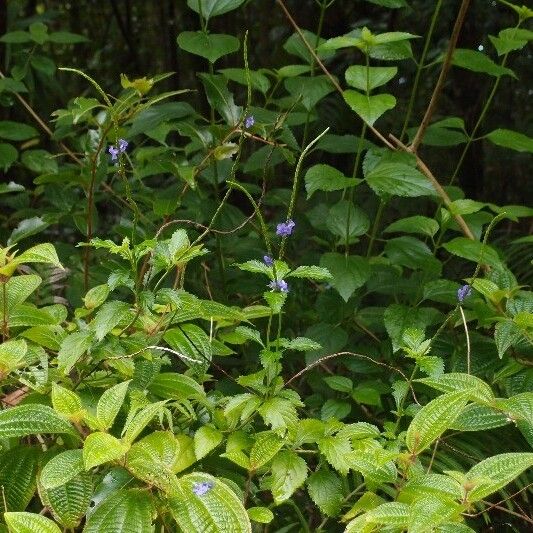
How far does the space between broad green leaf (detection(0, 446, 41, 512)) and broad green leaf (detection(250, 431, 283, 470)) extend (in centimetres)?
29

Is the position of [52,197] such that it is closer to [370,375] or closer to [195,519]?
[370,375]

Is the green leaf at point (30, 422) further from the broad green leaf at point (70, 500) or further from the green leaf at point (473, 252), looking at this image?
the green leaf at point (473, 252)

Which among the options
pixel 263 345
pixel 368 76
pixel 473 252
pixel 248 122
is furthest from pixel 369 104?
pixel 263 345

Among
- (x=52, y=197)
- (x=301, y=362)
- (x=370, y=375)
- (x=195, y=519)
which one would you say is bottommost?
(x=301, y=362)

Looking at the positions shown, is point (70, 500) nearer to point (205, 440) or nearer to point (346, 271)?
point (205, 440)

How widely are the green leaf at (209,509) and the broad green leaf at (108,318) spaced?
229mm

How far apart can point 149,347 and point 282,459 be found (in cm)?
24

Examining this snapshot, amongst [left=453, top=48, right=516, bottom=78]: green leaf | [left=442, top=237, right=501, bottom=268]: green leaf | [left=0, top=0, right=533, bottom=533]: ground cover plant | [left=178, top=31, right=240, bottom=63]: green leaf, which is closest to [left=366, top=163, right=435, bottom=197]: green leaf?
[left=0, top=0, right=533, bottom=533]: ground cover plant

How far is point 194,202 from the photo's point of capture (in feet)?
7.06

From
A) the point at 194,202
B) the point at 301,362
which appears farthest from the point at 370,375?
the point at 194,202

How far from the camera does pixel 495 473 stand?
42.9 inches

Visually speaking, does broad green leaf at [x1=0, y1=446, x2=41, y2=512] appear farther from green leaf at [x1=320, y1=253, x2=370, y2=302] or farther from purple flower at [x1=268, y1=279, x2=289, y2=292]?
green leaf at [x1=320, y1=253, x2=370, y2=302]

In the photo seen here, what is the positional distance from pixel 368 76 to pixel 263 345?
0.78 meters

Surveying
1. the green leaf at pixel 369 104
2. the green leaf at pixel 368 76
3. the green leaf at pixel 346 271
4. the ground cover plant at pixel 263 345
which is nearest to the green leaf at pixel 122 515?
the ground cover plant at pixel 263 345
